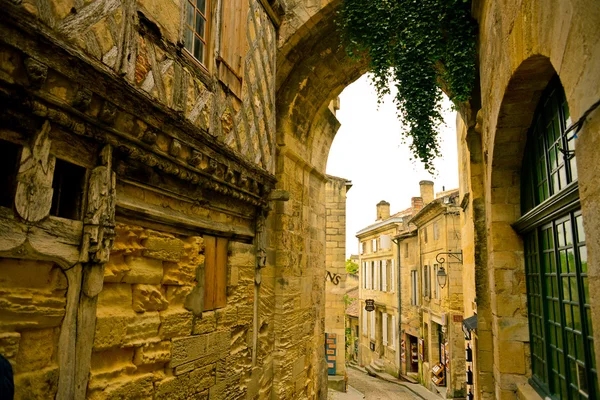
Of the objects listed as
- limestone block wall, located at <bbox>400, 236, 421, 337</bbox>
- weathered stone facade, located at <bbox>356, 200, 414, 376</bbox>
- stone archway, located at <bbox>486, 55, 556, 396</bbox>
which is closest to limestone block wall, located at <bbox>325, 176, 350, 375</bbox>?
limestone block wall, located at <bbox>400, 236, 421, 337</bbox>

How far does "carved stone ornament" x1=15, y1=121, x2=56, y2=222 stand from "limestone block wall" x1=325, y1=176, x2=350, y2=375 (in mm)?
10083

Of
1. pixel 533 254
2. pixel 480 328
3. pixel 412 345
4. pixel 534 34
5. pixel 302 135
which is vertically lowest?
pixel 412 345

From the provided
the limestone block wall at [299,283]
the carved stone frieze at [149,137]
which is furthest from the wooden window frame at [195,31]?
the limestone block wall at [299,283]

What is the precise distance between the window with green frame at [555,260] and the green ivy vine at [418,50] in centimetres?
144

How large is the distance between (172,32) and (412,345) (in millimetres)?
17878

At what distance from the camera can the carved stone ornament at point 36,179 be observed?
185 centimetres

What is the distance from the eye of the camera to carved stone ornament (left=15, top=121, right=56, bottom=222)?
6.08 ft

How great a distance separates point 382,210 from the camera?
24.4 meters

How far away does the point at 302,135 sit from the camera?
6469 mm

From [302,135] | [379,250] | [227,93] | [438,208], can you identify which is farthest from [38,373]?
[379,250]

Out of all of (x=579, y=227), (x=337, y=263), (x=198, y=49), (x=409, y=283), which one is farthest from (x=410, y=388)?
(x=198, y=49)

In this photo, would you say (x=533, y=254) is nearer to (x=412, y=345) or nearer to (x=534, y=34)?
(x=534, y=34)

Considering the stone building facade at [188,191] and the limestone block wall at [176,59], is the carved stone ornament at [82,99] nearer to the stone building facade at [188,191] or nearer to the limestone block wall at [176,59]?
the stone building facade at [188,191]

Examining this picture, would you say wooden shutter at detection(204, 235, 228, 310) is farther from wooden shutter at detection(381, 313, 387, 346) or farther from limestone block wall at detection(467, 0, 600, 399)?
wooden shutter at detection(381, 313, 387, 346)
